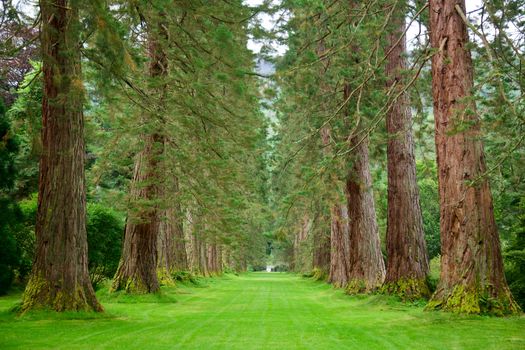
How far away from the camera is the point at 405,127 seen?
49.2 feet

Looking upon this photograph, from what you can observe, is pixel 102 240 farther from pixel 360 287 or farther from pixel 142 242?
pixel 360 287

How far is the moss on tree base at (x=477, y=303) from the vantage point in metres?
9.26

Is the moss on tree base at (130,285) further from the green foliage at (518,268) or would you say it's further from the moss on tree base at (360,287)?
the green foliage at (518,268)

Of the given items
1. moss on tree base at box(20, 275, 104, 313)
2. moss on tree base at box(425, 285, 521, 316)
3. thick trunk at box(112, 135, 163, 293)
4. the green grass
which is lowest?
the green grass

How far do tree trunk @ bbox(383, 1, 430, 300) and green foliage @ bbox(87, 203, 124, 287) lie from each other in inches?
356

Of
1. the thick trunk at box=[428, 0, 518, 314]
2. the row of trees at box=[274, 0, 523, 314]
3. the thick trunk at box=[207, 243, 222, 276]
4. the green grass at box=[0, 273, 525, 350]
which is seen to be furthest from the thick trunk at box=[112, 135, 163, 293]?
the thick trunk at box=[207, 243, 222, 276]

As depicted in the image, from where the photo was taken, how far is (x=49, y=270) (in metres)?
9.74

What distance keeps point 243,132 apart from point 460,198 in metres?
6.83

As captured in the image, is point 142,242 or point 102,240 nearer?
point 142,242

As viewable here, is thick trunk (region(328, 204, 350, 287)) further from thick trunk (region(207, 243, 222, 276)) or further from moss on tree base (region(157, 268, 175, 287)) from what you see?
thick trunk (region(207, 243, 222, 276))

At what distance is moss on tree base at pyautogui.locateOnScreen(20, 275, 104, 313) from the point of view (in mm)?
9570

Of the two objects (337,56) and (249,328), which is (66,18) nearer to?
(249,328)

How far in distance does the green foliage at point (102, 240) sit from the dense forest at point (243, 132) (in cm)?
7

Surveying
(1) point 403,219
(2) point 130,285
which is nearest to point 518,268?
(1) point 403,219
